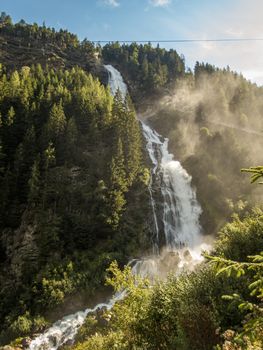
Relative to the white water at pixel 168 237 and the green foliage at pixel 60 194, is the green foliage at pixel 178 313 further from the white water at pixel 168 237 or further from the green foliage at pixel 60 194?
the green foliage at pixel 60 194

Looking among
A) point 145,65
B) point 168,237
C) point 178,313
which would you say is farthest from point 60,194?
point 145,65

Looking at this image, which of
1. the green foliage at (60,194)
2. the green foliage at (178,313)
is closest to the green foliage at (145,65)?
the green foliage at (60,194)

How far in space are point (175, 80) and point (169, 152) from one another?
50.2 metres

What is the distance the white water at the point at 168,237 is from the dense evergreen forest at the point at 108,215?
1.45 metres

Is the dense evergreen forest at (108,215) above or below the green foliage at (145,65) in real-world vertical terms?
below

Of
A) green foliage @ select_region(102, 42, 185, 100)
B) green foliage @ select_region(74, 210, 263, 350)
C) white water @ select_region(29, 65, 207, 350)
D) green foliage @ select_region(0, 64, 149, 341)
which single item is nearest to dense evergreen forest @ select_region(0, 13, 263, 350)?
green foliage @ select_region(74, 210, 263, 350)

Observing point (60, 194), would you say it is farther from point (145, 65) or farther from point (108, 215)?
→ point (145, 65)

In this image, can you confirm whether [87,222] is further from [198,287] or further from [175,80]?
[175,80]

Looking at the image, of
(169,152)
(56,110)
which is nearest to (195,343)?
(56,110)

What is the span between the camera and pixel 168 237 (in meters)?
45.7

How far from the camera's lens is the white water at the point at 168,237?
30600 mm

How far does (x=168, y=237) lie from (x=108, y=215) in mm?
8701

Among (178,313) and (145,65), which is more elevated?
(145,65)

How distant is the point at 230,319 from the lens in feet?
50.3
